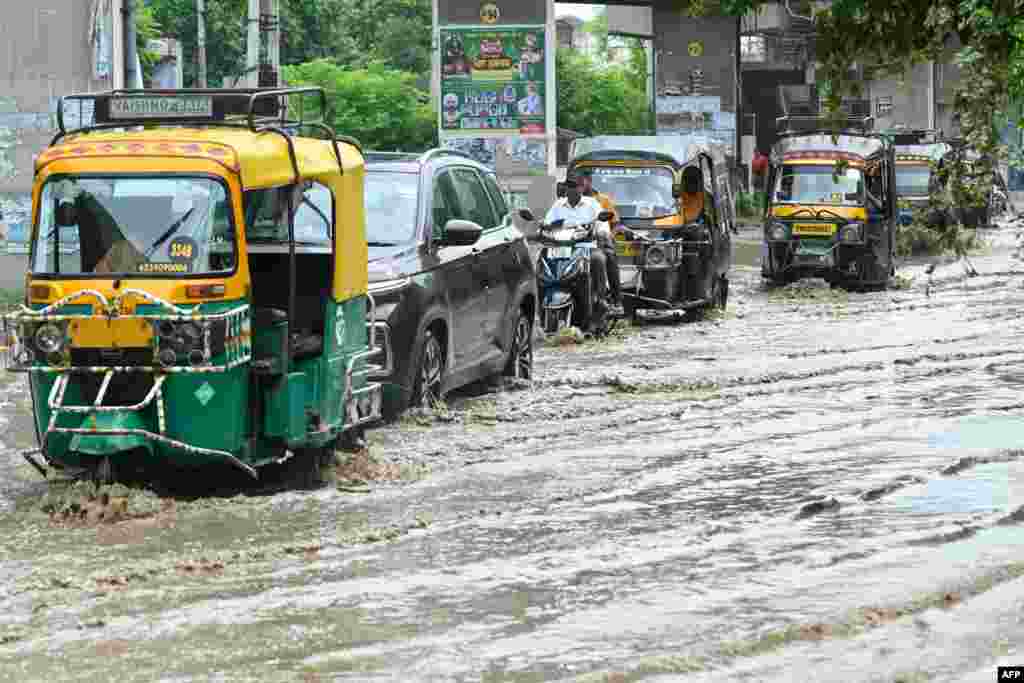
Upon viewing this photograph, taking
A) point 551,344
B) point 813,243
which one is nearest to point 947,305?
point 813,243

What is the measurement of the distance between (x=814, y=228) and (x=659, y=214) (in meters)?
6.62

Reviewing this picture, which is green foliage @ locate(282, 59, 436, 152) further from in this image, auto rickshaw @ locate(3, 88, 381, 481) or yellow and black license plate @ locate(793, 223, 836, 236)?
auto rickshaw @ locate(3, 88, 381, 481)

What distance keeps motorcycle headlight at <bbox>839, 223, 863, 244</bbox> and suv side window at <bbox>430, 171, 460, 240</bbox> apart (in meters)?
15.0

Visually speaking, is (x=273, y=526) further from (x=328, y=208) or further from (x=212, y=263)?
(x=328, y=208)

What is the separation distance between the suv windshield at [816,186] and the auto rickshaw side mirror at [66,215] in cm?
1989

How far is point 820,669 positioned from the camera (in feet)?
23.0

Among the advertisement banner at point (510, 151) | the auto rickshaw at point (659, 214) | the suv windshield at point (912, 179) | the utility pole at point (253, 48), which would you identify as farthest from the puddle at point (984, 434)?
the suv windshield at point (912, 179)

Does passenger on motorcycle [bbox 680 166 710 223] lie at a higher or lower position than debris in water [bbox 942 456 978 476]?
higher

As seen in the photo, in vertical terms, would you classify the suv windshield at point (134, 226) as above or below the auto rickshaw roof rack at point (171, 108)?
below

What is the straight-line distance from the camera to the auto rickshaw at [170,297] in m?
10.1

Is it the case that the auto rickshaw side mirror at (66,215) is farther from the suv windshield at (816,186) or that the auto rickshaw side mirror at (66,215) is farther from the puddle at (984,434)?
the suv windshield at (816,186)

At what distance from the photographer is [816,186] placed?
96.2 feet

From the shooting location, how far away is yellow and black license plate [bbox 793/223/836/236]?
29.0m

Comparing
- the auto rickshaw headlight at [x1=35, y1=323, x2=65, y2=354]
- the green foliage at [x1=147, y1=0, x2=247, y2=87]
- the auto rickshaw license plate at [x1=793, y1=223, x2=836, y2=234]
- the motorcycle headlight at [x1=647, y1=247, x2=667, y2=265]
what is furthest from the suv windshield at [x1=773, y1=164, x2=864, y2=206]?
the green foliage at [x1=147, y1=0, x2=247, y2=87]
